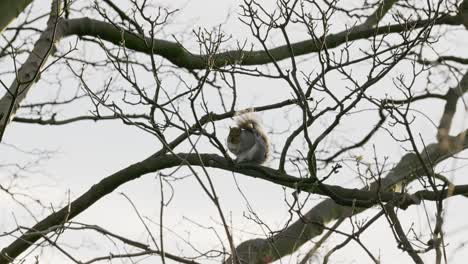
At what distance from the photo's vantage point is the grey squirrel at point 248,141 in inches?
228

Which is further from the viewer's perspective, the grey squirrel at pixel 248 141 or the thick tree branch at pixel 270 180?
the grey squirrel at pixel 248 141

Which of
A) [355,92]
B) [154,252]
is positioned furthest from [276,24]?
[154,252]

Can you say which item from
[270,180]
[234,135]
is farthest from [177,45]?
[270,180]

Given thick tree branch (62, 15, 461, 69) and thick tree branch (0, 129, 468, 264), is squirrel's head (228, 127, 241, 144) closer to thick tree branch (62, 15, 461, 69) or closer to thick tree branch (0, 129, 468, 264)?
thick tree branch (0, 129, 468, 264)

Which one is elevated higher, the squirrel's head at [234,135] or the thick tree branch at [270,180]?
the squirrel's head at [234,135]

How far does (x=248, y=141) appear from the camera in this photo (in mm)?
5832

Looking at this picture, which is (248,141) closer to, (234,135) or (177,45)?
(234,135)

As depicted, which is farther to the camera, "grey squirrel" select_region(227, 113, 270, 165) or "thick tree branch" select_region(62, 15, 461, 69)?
"thick tree branch" select_region(62, 15, 461, 69)

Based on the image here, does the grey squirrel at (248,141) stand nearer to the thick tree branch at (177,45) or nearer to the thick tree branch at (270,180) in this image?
the thick tree branch at (270,180)

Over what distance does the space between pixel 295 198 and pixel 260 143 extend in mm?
1873

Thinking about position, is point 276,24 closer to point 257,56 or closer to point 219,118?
point 219,118

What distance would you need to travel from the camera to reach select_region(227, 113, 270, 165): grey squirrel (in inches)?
228

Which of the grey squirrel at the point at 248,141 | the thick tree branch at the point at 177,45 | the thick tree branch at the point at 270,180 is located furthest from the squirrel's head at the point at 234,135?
the thick tree branch at the point at 177,45

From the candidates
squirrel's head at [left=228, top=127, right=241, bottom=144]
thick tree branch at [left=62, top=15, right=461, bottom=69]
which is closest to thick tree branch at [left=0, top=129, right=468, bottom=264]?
squirrel's head at [left=228, top=127, right=241, bottom=144]
